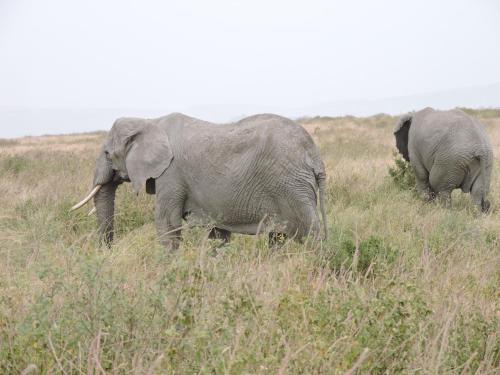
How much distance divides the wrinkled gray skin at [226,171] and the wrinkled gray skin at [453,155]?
331 cm

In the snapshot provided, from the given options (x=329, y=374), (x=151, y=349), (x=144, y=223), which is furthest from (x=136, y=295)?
(x=144, y=223)

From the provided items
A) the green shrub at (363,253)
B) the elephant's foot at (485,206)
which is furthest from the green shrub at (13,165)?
the elephant's foot at (485,206)

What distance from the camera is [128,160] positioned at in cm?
532

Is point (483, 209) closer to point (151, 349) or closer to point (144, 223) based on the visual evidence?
point (144, 223)

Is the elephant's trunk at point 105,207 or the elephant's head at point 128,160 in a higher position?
the elephant's head at point 128,160

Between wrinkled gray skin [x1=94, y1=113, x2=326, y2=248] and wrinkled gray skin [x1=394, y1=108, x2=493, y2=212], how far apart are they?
331 centimetres

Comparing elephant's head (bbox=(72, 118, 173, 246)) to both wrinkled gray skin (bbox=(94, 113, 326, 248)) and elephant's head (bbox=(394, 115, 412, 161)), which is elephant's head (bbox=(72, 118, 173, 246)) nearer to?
wrinkled gray skin (bbox=(94, 113, 326, 248))

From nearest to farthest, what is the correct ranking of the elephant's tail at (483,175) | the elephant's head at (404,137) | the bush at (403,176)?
the elephant's tail at (483,175) < the bush at (403,176) < the elephant's head at (404,137)

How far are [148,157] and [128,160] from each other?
26cm

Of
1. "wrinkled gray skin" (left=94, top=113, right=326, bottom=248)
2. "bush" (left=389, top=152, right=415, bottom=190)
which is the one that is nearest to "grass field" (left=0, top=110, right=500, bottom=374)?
"wrinkled gray skin" (left=94, top=113, right=326, bottom=248)

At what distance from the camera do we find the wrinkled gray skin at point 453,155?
7250 mm

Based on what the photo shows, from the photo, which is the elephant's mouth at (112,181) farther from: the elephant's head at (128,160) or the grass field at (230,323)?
the grass field at (230,323)

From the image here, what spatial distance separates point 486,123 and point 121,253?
19.5 metres

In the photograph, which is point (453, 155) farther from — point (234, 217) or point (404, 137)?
point (234, 217)
